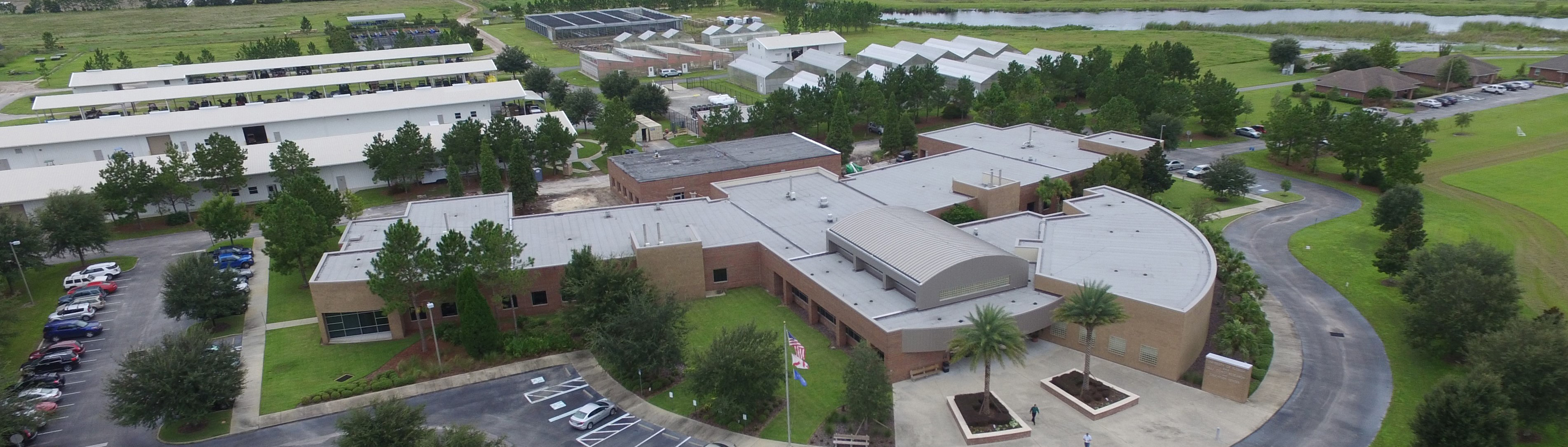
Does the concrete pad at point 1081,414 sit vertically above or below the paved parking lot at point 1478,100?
below

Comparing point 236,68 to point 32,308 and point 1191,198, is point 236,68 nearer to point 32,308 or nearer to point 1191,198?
point 32,308

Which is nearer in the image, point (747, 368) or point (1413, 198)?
point (747, 368)

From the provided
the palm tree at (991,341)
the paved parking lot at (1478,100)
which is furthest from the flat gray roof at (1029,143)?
the paved parking lot at (1478,100)

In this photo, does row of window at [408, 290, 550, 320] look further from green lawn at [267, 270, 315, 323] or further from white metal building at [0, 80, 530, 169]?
white metal building at [0, 80, 530, 169]

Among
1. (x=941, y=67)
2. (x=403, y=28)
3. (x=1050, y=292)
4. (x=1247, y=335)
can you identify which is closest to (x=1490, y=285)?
(x=1247, y=335)

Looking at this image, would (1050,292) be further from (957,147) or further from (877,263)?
(957,147)

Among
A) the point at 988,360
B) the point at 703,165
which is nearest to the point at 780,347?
the point at 988,360

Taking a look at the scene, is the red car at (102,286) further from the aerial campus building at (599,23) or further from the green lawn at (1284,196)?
the aerial campus building at (599,23)
